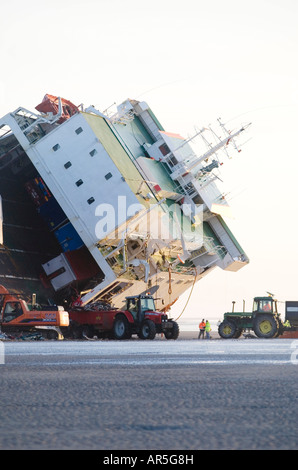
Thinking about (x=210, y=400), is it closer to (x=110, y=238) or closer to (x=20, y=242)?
(x=110, y=238)

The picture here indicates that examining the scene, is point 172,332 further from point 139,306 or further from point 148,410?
point 148,410

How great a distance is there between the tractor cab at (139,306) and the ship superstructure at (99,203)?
4197mm

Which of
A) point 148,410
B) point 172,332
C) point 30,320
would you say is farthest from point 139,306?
point 148,410

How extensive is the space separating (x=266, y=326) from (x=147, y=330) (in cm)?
758

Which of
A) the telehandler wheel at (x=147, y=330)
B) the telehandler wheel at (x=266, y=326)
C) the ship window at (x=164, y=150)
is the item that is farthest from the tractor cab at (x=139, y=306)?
the ship window at (x=164, y=150)

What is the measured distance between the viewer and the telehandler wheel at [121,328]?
103 feet

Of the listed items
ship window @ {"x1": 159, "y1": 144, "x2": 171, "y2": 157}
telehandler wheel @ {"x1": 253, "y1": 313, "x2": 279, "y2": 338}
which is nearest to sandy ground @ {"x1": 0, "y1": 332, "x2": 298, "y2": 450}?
telehandler wheel @ {"x1": 253, "y1": 313, "x2": 279, "y2": 338}

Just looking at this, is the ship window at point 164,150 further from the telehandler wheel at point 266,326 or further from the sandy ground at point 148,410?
the sandy ground at point 148,410

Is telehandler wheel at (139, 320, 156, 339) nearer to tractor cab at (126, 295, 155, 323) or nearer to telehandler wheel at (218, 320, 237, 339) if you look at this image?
tractor cab at (126, 295, 155, 323)

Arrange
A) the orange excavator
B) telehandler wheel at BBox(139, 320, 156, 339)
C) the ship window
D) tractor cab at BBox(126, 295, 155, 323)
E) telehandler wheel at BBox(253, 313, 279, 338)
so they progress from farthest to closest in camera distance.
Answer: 1. the ship window
2. telehandler wheel at BBox(253, 313, 279, 338)
3. the orange excavator
4. tractor cab at BBox(126, 295, 155, 323)
5. telehandler wheel at BBox(139, 320, 156, 339)

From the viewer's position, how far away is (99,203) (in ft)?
120

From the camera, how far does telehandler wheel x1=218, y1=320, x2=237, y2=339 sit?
3762cm

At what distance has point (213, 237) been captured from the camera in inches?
1698

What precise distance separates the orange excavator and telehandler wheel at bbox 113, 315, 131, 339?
78.3 inches
